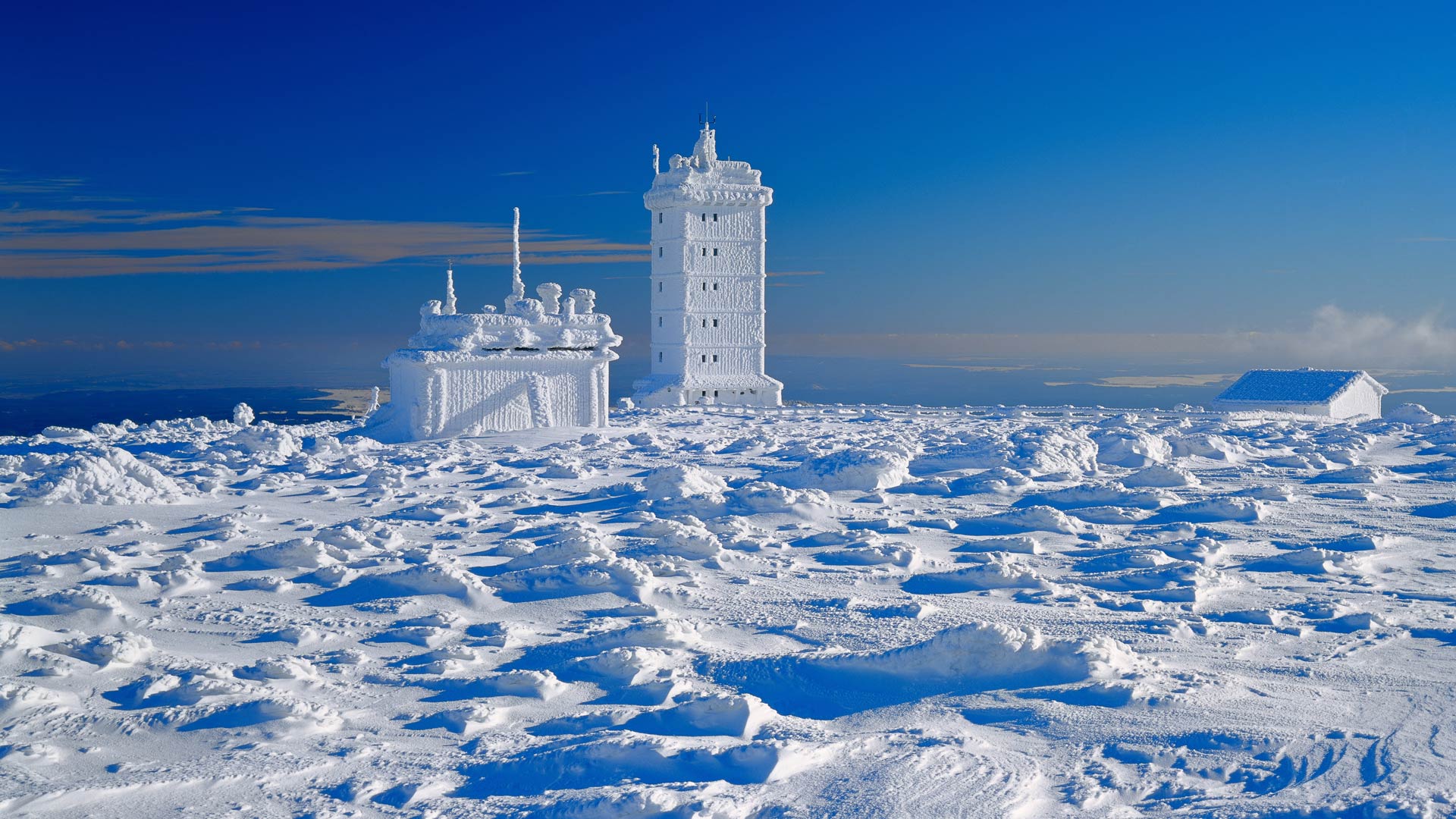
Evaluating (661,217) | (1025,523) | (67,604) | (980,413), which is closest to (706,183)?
(661,217)

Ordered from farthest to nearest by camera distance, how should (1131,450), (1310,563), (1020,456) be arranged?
(1131,450), (1020,456), (1310,563)

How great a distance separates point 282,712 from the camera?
7.81 meters

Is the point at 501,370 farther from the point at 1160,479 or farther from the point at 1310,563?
the point at 1310,563

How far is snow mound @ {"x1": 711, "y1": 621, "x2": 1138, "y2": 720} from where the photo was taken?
8.64m

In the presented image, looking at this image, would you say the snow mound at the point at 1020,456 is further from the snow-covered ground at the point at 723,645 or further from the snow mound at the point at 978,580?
the snow mound at the point at 978,580

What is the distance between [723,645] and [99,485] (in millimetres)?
11074

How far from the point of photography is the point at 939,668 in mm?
8906

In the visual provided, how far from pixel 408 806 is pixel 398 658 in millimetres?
2914

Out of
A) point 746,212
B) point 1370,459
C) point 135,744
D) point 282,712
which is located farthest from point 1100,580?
point 746,212

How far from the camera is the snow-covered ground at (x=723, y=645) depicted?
22.7 feet

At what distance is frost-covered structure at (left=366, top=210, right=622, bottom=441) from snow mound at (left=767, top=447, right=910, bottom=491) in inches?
387

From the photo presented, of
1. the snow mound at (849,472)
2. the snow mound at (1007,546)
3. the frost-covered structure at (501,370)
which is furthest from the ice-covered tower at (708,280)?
the snow mound at (1007,546)

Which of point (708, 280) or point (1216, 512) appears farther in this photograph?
point (708, 280)

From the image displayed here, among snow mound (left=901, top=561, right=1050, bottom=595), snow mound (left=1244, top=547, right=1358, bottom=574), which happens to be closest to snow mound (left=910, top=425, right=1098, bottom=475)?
snow mound (left=1244, top=547, right=1358, bottom=574)
